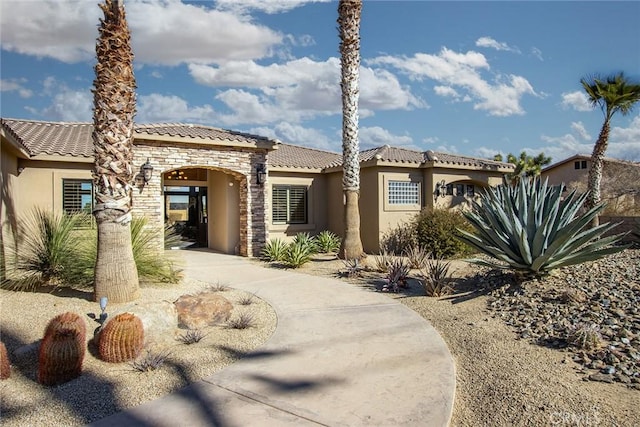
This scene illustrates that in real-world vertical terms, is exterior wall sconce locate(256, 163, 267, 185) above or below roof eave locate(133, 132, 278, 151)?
below

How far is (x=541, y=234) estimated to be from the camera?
7.91 m

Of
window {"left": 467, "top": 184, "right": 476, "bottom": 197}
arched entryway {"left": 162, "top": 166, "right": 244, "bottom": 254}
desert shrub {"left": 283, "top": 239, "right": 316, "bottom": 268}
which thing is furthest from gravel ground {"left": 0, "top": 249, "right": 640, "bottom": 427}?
window {"left": 467, "top": 184, "right": 476, "bottom": 197}

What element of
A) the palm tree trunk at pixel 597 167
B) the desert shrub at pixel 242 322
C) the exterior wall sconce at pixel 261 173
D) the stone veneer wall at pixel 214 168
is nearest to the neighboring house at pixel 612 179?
the palm tree trunk at pixel 597 167

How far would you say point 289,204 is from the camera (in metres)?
18.1

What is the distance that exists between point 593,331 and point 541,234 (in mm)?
2487

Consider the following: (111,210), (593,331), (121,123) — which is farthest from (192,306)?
(593,331)

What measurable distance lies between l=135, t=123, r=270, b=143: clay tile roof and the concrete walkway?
A: 336 inches

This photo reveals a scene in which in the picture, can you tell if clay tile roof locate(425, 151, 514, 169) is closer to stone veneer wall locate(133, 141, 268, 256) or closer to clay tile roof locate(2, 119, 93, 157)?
stone veneer wall locate(133, 141, 268, 256)

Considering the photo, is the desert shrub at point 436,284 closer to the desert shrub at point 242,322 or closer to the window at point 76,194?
the desert shrub at point 242,322

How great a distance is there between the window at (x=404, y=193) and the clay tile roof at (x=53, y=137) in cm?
1062

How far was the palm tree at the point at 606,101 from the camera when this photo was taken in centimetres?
1762

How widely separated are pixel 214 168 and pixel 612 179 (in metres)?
23.4

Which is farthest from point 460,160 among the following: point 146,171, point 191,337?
point 191,337

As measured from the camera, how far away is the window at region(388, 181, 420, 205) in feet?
55.4
